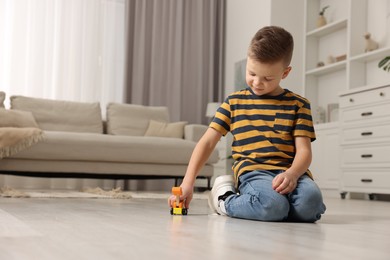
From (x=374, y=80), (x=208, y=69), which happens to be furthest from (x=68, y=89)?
(x=374, y=80)

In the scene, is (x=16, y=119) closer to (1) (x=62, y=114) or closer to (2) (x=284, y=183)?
(1) (x=62, y=114)

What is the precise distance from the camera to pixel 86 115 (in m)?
5.16

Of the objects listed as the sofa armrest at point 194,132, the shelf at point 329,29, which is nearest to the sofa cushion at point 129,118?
the sofa armrest at point 194,132

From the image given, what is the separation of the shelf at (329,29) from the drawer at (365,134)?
1198 mm

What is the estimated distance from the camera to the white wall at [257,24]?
226 inches

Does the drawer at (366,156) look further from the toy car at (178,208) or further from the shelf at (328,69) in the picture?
the toy car at (178,208)

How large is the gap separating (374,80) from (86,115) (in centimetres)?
266

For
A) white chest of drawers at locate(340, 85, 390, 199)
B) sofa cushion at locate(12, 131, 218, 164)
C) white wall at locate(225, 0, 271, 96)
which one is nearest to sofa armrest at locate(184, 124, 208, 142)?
sofa cushion at locate(12, 131, 218, 164)

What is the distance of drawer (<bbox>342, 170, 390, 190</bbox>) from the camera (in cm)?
398

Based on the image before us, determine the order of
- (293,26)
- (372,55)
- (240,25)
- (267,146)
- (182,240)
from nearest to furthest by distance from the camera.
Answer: (182,240) → (267,146) → (372,55) → (293,26) → (240,25)

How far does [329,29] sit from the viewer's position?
5.35 metres

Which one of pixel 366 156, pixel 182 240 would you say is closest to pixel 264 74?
pixel 182 240

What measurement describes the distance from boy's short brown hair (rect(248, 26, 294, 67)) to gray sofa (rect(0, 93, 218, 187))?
109 inches

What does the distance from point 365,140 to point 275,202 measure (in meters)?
2.79
